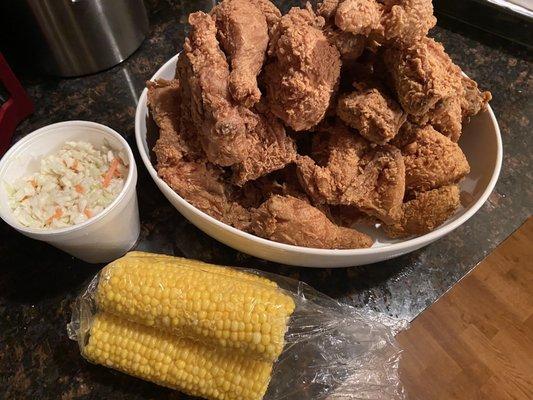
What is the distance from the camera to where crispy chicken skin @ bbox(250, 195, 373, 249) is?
2.62ft

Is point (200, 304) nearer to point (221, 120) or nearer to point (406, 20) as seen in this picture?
point (221, 120)

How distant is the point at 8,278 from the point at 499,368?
167 cm

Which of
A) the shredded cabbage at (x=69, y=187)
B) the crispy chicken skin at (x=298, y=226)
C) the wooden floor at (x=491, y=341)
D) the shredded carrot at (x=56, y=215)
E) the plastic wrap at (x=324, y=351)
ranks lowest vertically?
the wooden floor at (x=491, y=341)

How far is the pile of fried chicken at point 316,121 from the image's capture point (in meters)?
0.77

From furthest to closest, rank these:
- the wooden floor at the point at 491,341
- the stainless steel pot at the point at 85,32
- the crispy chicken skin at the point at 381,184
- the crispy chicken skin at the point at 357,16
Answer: the wooden floor at the point at 491,341 → the stainless steel pot at the point at 85,32 → the crispy chicken skin at the point at 381,184 → the crispy chicken skin at the point at 357,16

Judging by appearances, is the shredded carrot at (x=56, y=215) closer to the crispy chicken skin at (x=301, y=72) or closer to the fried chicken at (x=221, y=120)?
the fried chicken at (x=221, y=120)

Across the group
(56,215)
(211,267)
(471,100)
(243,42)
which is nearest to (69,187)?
(56,215)

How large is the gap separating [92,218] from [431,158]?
0.61m

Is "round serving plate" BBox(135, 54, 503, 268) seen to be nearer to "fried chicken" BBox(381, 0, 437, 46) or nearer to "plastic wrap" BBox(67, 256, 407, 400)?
"plastic wrap" BBox(67, 256, 407, 400)

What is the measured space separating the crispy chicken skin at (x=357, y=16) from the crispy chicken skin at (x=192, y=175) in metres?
0.34

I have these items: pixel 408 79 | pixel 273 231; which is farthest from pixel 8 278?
pixel 408 79

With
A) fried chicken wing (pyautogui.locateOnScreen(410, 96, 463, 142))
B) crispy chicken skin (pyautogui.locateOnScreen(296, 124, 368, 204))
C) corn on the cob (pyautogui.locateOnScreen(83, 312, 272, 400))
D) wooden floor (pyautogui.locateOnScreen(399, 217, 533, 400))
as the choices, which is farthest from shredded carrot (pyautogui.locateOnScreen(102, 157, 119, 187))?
wooden floor (pyautogui.locateOnScreen(399, 217, 533, 400))

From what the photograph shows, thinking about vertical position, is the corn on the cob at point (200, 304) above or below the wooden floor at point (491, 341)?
above

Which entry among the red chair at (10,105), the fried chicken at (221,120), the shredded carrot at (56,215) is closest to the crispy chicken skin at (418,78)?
the fried chicken at (221,120)
